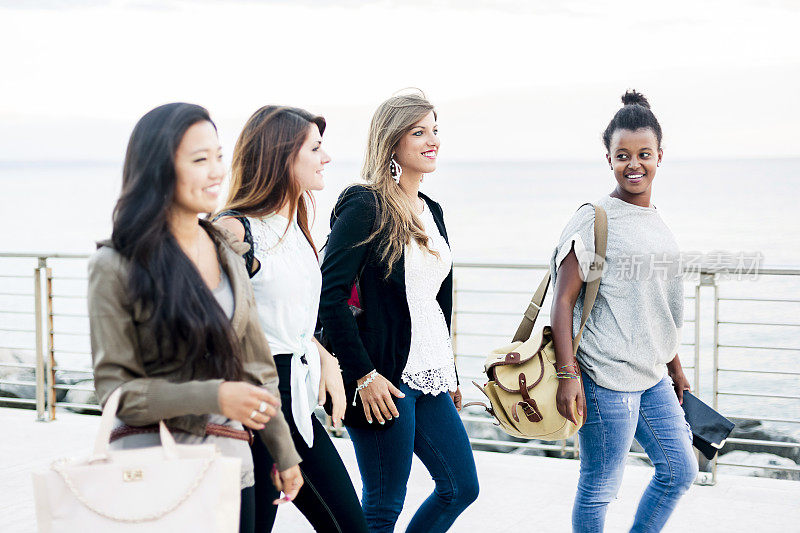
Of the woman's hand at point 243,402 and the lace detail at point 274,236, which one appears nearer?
the woman's hand at point 243,402

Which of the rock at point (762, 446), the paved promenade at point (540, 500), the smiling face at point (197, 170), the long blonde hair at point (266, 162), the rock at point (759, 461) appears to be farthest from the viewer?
the rock at point (762, 446)

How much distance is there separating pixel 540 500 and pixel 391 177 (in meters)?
1.75

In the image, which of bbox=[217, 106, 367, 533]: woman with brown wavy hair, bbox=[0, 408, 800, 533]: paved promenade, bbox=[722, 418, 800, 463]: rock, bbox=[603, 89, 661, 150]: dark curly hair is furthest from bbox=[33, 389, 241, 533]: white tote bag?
bbox=[722, 418, 800, 463]: rock

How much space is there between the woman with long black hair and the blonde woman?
71cm

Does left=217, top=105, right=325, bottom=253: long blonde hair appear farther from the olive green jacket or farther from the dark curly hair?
the dark curly hair

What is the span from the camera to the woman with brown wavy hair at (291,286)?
6.48ft

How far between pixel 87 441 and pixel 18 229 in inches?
1225

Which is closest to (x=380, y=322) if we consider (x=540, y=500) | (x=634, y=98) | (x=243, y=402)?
(x=243, y=402)

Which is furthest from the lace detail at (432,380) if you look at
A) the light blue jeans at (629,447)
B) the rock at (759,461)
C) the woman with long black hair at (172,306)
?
the rock at (759,461)

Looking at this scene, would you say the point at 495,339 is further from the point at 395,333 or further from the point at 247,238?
the point at 247,238

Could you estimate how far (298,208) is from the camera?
2.26m

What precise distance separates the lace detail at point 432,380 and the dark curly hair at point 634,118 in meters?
0.87

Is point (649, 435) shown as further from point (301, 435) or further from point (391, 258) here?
point (301, 435)

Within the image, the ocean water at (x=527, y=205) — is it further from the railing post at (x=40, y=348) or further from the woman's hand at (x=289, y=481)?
the woman's hand at (x=289, y=481)
